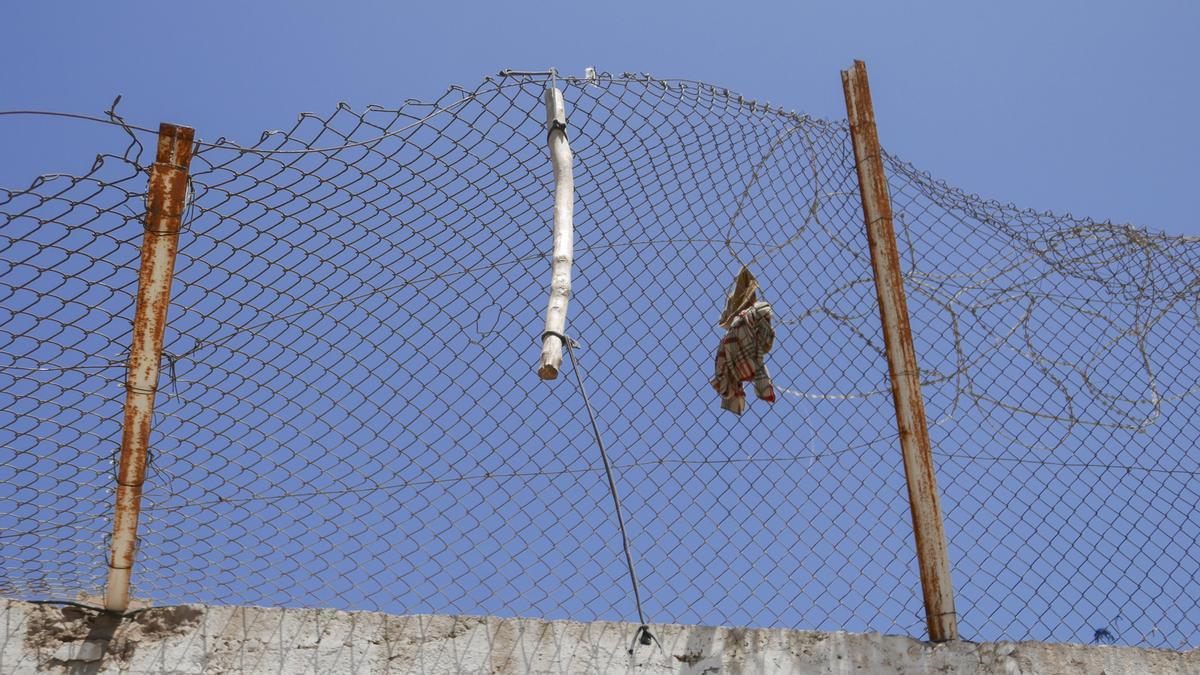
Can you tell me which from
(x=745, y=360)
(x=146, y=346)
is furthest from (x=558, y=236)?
(x=146, y=346)

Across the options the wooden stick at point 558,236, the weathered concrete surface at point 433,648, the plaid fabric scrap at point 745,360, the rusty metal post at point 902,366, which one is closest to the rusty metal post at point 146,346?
the weathered concrete surface at point 433,648

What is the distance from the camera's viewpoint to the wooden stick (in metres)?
2.92

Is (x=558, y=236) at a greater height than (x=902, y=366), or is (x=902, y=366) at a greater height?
(x=558, y=236)

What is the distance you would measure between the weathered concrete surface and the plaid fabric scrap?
67cm

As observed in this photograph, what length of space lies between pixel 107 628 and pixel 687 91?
2151mm

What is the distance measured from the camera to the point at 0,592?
9.07 feet

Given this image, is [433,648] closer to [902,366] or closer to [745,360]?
[745,360]

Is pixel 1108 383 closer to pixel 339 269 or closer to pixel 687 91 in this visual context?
pixel 687 91

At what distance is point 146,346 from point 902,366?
2056 mm

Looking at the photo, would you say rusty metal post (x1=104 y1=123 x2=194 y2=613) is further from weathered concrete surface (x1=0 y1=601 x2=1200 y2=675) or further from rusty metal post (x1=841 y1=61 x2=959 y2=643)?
rusty metal post (x1=841 y1=61 x2=959 y2=643)

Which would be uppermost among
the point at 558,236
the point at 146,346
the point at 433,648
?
the point at 558,236

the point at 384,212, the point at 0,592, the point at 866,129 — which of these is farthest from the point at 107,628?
the point at 866,129

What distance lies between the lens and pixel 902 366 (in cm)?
349

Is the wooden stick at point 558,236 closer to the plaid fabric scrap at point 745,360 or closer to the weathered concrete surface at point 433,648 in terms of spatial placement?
the plaid fabric scrap at point 745,360
